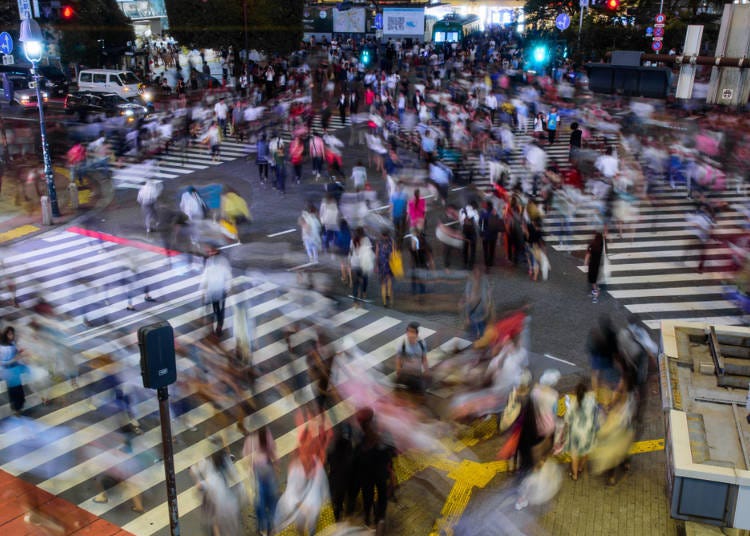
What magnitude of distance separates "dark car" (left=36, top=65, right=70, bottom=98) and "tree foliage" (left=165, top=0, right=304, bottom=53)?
23.4 feet

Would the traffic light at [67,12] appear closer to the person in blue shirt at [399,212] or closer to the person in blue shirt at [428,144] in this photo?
the person in blue shirt at [428,144]

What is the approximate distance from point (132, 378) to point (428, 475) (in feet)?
16.8

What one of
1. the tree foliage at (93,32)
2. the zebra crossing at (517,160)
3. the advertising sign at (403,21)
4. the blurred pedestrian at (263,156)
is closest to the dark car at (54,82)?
the tree foliage at (93,32)

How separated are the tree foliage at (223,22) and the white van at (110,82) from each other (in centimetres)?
534

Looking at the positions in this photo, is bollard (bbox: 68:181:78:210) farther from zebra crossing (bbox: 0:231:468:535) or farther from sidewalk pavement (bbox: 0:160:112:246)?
zebra crossing (bbox: 0:231:468:535)

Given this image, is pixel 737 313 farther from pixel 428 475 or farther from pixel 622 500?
pixel 428 475

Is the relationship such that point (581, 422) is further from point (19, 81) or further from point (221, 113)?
point (19, 81)

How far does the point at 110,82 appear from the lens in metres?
39.7

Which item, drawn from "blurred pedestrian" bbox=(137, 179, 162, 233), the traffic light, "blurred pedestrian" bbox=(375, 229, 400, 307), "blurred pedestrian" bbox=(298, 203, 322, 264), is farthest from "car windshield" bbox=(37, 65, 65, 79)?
"blurred pedestrian" bbox=(375, 229, 400, 307)

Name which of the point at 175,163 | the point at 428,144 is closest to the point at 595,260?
the point at 428,144

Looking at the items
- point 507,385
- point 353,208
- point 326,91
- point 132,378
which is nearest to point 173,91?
point 326,91

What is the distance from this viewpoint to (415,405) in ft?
34.8

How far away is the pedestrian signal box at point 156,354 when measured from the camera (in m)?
6.80

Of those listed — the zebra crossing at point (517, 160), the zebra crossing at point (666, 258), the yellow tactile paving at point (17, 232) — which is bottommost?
the yellow tactile paving at point (17, 232)
